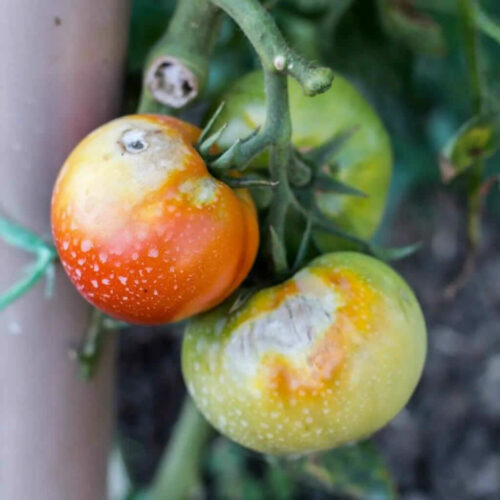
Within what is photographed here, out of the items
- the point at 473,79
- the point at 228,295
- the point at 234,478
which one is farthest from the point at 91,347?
the point at 234,478

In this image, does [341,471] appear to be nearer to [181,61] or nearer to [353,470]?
[353,470]

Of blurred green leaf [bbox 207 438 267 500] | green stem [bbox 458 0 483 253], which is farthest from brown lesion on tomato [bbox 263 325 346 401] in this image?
blurred green leaf [bbox 207 438 267 500]

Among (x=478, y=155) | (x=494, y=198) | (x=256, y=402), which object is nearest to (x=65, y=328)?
(x=256, y=402)

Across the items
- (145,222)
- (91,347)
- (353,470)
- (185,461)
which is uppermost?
(145,222)

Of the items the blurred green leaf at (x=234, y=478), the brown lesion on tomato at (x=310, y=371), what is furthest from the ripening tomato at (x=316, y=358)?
the blurred green leaf at (x=234, y=478)

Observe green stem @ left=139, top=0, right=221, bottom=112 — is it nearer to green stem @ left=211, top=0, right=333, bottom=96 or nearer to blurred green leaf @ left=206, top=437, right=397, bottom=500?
green stem @ left=211, top=0, right=333, bottom=96

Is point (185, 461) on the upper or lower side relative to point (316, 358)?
lower

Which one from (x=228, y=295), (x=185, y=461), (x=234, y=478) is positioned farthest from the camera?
(x=234, y=478)
